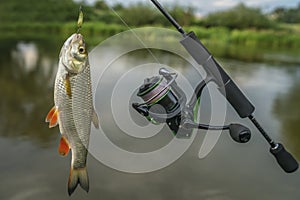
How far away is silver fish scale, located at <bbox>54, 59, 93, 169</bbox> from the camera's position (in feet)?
2.68

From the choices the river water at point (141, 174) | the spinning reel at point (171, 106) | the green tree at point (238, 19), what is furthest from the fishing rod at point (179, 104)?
the green tree at point (238, 19)

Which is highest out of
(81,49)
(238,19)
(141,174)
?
(238,19)

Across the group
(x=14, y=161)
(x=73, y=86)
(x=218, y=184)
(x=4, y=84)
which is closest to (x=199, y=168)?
(x=218, y=184)

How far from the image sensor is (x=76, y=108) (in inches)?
33.5

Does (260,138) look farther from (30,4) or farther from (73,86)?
(30,4)

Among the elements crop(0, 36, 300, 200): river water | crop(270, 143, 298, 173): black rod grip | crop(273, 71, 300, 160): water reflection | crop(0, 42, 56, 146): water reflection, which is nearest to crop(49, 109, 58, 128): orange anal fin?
crop(270, 143, 298, 173): black rod grip

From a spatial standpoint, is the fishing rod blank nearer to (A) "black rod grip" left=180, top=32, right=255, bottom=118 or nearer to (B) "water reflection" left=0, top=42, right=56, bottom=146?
(A) "black rod grip" left=180, top=32, right=255, bottom=118

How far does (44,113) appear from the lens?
10.9 feet

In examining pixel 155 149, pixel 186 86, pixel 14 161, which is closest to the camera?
pixel 186 86

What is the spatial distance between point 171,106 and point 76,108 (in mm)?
374

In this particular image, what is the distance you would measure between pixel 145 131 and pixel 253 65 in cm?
553

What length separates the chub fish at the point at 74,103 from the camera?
0.80m

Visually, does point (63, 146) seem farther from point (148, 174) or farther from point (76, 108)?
point (148, 174)

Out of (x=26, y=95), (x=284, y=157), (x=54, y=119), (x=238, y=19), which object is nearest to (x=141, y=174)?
(x=284, y=157)
